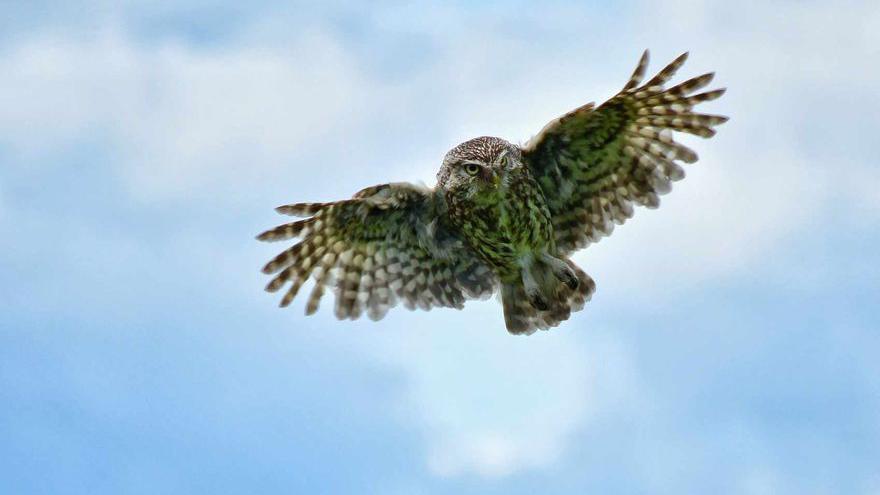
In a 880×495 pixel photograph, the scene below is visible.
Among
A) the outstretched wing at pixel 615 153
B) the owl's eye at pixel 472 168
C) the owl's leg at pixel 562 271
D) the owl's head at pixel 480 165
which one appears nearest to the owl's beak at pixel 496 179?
the owl's head at pixel 480 165

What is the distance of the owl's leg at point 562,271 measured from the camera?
43.3 feet

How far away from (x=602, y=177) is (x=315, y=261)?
2756mm

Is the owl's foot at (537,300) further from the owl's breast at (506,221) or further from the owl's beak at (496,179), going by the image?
the owl's beak at (496,179)

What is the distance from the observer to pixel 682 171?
42.7 ft

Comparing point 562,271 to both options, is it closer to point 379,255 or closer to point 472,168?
point 472,168

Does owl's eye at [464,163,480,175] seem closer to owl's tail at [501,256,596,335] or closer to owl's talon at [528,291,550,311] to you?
owl's tail at [501,256,596,335]

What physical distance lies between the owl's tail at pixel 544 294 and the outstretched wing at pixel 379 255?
11.6 inches

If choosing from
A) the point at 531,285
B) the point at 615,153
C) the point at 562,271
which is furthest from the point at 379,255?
the point at 615,153

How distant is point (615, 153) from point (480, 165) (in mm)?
1327

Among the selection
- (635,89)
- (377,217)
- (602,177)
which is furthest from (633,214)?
(377,217)

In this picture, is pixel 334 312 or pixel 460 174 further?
pixel 334 312

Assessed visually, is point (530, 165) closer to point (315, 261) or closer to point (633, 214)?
point (633, 214)

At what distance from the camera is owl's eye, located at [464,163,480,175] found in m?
12.7

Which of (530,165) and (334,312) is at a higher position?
(530,165)
